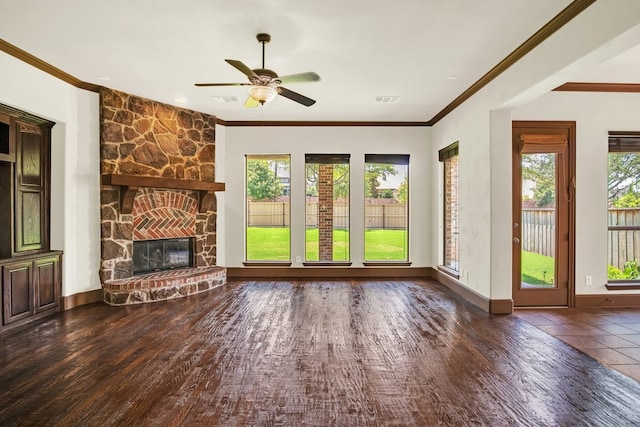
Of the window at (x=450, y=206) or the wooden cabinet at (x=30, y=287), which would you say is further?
the window at (x=450, y=206)

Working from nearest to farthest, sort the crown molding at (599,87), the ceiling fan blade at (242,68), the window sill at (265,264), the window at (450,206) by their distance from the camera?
1. the ceiling fan blade at (242,68)
2. the crown molding at (599,87)
3. the window at (450,206)
4. the window sill at (265,264)

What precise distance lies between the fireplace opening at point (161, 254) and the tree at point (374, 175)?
344 cm

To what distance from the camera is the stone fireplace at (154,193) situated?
5.29m

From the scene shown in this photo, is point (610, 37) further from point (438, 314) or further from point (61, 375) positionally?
point (61, 375)

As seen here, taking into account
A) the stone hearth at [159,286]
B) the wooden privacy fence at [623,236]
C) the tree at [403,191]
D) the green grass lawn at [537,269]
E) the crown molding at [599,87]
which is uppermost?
the crown molding at [599,87]

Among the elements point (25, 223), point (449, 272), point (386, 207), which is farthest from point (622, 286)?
point (25, 223)

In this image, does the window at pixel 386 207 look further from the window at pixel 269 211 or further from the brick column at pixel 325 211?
the window at pixel 269 211

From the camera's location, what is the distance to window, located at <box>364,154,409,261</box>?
23.6 ft

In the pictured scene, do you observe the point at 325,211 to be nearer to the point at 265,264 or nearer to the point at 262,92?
the point at 265,264

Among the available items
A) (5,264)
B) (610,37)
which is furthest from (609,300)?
(5,264)

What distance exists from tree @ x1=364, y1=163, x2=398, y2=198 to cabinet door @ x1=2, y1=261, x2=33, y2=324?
530 cm

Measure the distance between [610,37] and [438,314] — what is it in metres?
3.31

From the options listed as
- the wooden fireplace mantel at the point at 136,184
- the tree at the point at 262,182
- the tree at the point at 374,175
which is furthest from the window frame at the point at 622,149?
the wooden fireplace mantel at the point at 136,184

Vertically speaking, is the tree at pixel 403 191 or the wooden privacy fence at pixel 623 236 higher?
Result: the tree at pixel 403 191
